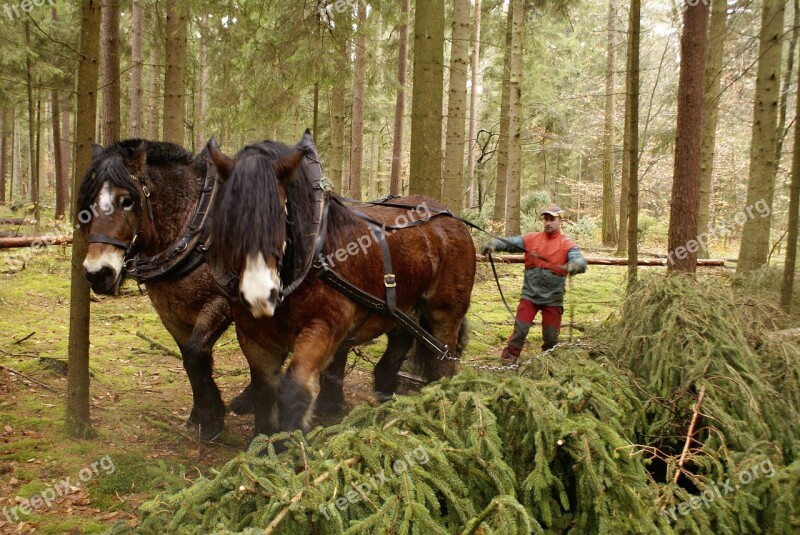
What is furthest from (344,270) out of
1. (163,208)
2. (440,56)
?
(440,56)

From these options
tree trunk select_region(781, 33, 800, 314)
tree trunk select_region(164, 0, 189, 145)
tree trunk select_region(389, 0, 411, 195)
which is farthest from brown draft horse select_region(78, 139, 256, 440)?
tree trunk select_region(389, 0, 411, 195)

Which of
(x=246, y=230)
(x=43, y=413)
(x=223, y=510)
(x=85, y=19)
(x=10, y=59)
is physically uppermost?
(x=10, y=59)

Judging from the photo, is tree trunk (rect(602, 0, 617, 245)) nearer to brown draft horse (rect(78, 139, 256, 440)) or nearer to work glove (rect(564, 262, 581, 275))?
work glove (rect(564, 262, 581, 275))

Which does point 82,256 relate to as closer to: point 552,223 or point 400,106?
point 552,223

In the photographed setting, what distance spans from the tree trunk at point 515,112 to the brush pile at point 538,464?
9893mm

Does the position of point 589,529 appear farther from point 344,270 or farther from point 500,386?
point 344,270

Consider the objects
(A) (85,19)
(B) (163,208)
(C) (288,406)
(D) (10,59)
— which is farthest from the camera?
(D) (10,59)

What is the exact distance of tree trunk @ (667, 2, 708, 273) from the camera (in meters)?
5.05

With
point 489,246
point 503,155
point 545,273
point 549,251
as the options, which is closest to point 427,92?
point 489,246

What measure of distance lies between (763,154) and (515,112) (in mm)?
5737

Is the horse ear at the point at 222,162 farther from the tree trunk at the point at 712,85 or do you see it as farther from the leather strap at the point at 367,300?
the tree trunk at the point at 712,85

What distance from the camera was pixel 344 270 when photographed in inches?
134

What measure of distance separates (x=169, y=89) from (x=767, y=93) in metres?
9.36

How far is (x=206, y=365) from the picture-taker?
403cm
